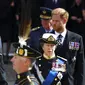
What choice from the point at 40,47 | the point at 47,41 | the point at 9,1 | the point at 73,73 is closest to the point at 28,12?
the point at 47,41

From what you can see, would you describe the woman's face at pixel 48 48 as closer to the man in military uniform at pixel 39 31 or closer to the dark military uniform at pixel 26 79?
the man in military uniform at pixel 39 31

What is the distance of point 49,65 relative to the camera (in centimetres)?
546

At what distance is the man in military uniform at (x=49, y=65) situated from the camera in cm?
518

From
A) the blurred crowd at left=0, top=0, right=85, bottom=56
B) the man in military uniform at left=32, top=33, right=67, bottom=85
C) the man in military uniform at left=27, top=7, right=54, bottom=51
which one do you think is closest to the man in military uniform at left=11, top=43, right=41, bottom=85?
the man in military uniform at left=32, top=33, right=67, bottom=85

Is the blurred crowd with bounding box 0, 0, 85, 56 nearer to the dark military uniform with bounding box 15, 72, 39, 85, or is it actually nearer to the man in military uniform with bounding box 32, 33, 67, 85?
the man in military uniform with bounding box 32, 33, 67, 85

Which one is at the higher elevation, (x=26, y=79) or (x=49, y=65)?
(x=26, y=79)

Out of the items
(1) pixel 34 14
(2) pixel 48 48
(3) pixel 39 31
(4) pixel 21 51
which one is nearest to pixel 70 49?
(3) pixel 39 31

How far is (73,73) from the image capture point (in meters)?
5.88

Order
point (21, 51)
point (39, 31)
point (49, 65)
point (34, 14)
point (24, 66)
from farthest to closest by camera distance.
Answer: point (34, 14)
point (39, 31)
point (49, 65)
point (21, 51)
point (24, 66)

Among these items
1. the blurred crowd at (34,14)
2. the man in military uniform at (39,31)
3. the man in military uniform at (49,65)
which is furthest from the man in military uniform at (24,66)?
the blurred crowd at (34,14)

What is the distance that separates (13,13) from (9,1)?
12.0 inches

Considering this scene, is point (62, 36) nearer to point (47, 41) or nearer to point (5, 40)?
point (47, 41)

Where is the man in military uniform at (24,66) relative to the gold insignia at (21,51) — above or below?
below

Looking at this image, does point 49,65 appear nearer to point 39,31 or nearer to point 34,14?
point 39,31
